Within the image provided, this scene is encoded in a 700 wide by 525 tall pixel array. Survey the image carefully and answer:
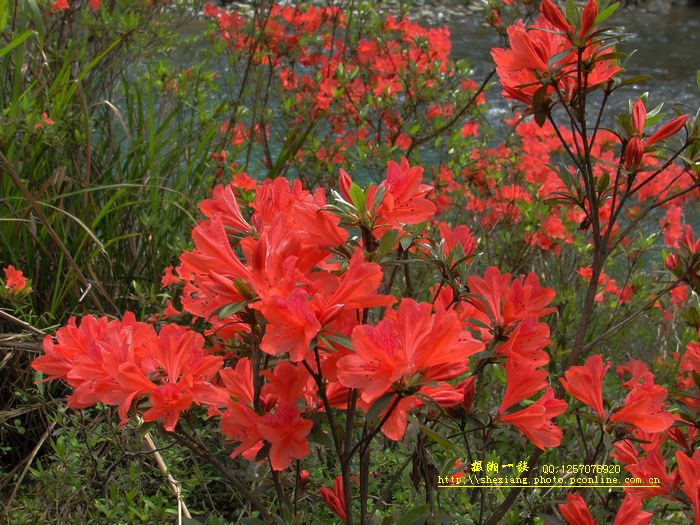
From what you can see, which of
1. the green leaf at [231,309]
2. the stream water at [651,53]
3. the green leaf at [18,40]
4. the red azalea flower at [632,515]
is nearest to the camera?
the green leaf at [231,309]

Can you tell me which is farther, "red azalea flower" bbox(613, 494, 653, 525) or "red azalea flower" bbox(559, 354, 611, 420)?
"red azalea flower" bbox(559, 354, 611, 420)

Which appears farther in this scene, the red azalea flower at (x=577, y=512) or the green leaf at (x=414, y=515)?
the red azalea flower at (x=577, y=512)

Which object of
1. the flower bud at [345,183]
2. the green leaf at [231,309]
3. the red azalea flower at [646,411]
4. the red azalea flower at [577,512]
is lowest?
the red azalea flower at [577,512]

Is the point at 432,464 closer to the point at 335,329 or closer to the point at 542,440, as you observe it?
the point at 542,440

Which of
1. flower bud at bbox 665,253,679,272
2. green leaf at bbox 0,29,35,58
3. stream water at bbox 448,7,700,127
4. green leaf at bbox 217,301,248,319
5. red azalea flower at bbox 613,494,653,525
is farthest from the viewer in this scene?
stream water at bbox 448,7,700,127

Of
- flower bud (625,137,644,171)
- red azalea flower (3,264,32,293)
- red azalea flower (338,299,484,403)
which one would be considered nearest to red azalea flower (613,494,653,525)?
red azalea flower (338,299,484,403)

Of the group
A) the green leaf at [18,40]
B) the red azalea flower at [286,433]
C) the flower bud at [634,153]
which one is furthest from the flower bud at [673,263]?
the green leaf at [18,40]

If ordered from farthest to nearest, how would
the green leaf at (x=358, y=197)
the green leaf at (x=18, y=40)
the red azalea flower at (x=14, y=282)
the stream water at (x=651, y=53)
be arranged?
the stream water at (x=651, y=53), the red azalea flower at (x=14, y=282), the green leaf at (x=18, y=40), the green leaf at (x=358, y=197)

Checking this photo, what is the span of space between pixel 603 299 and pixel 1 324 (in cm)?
271

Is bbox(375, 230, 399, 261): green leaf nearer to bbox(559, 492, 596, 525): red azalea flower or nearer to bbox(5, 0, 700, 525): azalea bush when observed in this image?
bbox(5, 0, 700, 525): azalea bush

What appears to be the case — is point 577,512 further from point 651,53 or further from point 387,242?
point 651,53

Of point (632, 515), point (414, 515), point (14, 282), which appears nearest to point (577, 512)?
point (632, 515)

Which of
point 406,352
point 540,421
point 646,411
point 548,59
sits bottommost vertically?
point 646,411

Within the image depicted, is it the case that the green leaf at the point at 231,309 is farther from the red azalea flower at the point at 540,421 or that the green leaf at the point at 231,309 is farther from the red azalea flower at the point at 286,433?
the red azalea flower at the point at 540,421
